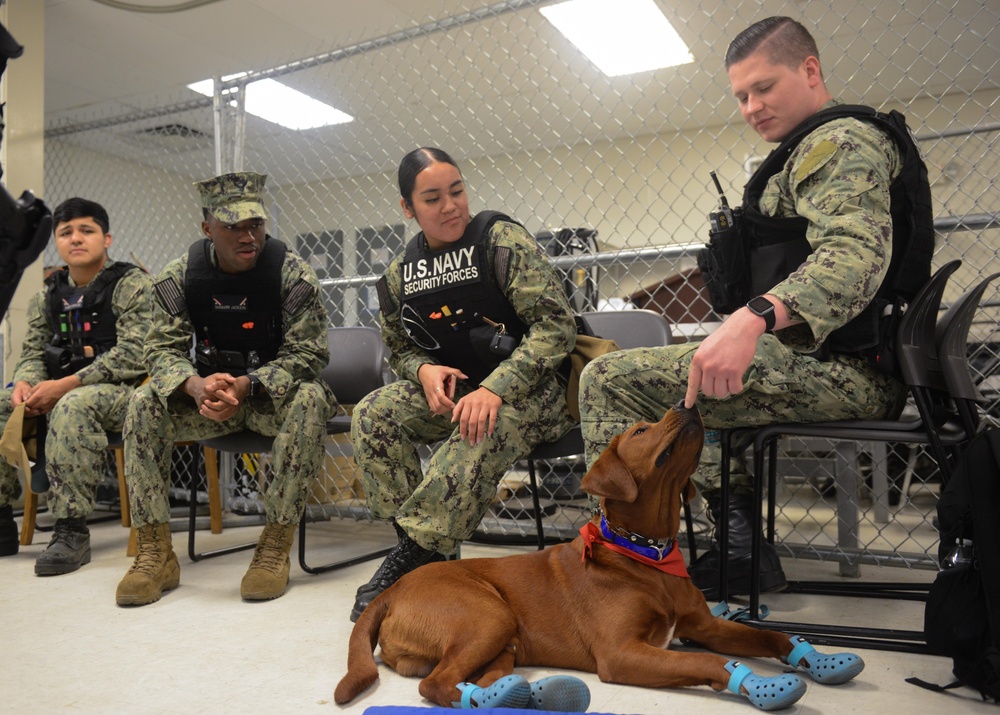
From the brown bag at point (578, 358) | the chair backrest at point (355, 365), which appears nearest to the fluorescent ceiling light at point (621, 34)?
the chair backrest at point (355, 365)

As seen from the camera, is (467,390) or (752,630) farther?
(467,390)

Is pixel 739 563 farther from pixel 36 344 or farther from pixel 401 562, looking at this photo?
pixel 36 344

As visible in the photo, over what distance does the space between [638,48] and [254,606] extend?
546 centimetres

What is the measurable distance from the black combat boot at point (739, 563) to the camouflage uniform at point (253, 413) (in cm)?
139

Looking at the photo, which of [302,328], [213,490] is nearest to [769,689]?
[302,328]

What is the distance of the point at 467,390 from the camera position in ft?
9.11

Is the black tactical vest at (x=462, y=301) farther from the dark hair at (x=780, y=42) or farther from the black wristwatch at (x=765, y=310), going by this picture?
the black wristwatch at (x=765, y=310)

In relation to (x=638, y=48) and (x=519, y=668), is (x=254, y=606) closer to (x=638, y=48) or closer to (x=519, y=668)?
(x=519, y=668)

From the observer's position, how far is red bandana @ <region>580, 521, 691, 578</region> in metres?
1.86

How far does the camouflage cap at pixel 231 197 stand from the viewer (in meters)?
3.00

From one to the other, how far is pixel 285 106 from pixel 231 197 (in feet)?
16.8

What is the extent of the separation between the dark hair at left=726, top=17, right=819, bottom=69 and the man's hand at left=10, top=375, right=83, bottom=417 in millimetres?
3028

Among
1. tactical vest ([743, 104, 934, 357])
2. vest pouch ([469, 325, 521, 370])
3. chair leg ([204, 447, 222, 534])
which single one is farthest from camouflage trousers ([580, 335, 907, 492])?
chair leg ([204, 447, 222, 534])

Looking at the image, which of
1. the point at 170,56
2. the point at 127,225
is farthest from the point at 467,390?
the point at 127,225
